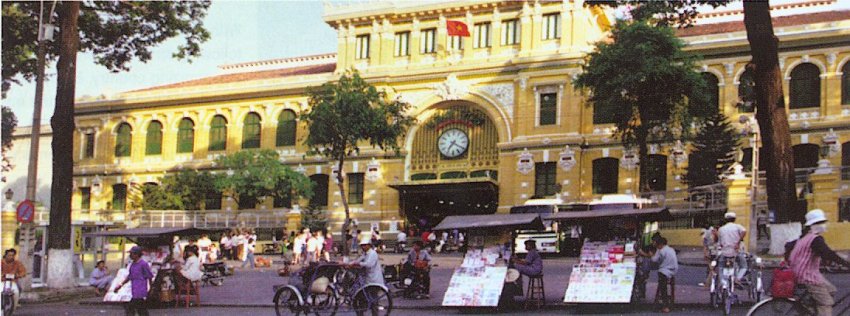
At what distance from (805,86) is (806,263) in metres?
33.2

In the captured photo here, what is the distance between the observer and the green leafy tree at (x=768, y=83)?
20.5 metres

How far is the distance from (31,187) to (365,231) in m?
25.9

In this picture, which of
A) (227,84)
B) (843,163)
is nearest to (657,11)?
(843,163)

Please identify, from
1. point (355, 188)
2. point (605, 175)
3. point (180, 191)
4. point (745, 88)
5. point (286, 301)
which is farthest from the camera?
point (180, 191)

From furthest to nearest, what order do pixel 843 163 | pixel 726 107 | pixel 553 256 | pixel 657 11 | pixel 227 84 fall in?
pixel 227 84 < pixel 726 107 < pixel 843 163 < pixel 553 256 < pixel 657 11

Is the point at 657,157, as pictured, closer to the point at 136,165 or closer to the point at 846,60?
the point at 846,60

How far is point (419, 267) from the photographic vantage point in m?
20.5

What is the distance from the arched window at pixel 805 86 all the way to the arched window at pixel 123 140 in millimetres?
34987

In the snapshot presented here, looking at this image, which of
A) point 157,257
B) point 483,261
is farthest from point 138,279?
point 157,257

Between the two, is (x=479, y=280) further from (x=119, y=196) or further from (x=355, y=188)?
(x=119, y=196)

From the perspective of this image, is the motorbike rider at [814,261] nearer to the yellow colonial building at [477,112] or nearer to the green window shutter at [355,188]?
the yellow colonial building at [477,112]

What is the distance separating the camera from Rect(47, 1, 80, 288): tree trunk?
23.5 meters

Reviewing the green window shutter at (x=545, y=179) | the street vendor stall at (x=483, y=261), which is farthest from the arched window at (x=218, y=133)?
the street vendor stall at (x=483, y=261)

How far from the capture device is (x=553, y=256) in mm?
33531
